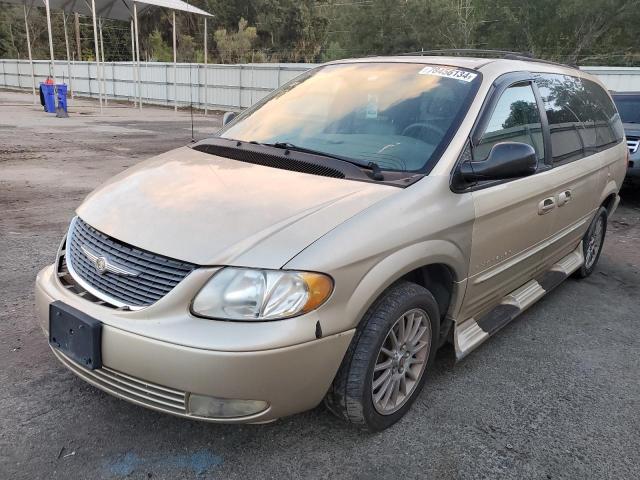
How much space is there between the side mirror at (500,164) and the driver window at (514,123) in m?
0.17

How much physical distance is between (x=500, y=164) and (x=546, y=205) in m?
0.95

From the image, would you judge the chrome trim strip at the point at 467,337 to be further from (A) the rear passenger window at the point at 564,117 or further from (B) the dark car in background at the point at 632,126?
(B) the dark car in background at the point at 632,126

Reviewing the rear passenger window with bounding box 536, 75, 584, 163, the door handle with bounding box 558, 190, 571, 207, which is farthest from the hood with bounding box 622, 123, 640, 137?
the door handle with bounding box 558, 190, 571, 207

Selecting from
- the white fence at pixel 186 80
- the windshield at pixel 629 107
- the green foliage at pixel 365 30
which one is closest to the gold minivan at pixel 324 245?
the windshield at pixel 629 107

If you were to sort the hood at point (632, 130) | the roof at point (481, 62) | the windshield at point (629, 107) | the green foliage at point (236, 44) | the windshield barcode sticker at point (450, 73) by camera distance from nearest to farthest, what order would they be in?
the windshield barcode sticker at point (450, 73), the roof at point (481, 62), the hood at point (632, 130), the windshield at point (629, 107), the green foliage at point (236, 44)

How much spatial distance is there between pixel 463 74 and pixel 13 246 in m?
4.16

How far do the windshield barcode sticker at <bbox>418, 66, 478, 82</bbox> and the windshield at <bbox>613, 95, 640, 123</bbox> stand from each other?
7.41 meters

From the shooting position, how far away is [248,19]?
50719mm

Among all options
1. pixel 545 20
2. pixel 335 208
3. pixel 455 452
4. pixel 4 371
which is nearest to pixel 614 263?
pixel 455 452

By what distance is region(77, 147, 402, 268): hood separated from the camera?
7.13 feet

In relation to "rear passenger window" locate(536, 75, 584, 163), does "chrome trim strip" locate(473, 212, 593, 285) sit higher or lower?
lower

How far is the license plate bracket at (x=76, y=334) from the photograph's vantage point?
7.18 ft

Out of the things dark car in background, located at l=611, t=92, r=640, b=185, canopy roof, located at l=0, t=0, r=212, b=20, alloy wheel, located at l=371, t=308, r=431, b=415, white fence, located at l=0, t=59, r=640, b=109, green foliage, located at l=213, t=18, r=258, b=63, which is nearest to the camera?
alloy wheel, located at l=371, t=308, r=431, b=415

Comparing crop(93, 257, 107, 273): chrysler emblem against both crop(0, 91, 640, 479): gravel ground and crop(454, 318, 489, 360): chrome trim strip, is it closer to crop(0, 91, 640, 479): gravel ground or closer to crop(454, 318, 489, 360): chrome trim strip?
crop(0, 91, 640, 479): gravel ground
